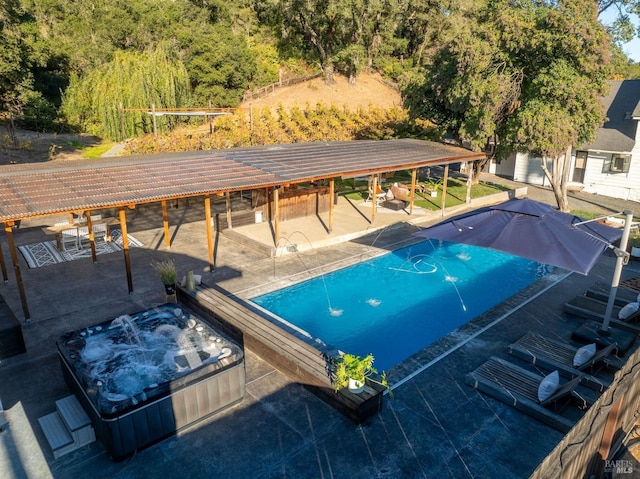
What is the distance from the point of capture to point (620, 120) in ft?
89.9

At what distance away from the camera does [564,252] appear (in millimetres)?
9727

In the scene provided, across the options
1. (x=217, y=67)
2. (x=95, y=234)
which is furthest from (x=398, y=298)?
(x=217, y=67)

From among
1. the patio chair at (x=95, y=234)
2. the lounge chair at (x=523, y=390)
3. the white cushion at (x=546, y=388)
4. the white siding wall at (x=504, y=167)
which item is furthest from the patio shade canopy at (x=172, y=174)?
the white siding wall at (x=504, y=167)

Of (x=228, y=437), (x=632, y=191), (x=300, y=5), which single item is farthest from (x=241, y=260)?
(x=300, y=5)

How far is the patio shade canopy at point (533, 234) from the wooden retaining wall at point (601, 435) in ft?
9.81

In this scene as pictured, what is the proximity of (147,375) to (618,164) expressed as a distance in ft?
96.4

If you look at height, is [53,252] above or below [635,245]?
above

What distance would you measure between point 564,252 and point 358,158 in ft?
35.4

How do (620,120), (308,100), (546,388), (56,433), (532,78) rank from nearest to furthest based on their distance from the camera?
(56,433) → (546,388) → (532,78) → (620,120) → (308,100)

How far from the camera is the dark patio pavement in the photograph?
649 cm

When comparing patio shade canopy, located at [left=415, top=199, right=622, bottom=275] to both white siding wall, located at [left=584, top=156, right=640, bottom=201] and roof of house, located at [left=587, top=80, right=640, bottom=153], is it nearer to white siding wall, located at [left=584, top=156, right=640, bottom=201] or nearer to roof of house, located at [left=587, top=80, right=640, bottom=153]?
white siding wall, located at [left=584, top=156, right=640, bottom=201]

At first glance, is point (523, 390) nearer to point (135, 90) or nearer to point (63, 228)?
point (63, 228)

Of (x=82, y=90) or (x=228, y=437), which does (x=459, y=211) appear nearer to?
(x=228, y=437)

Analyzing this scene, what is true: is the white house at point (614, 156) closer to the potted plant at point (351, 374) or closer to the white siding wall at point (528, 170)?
the white siding wall at point (528, 170)
